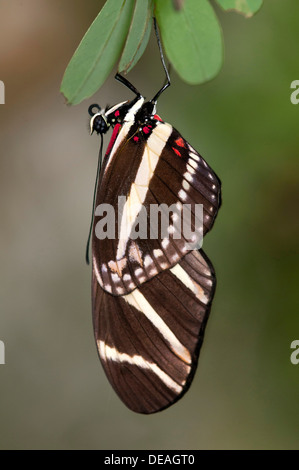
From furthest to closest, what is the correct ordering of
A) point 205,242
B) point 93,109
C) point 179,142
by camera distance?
point 205,242 → point 93,109 → point 179,142

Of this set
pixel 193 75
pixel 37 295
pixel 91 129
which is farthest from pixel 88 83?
pixel 37 295

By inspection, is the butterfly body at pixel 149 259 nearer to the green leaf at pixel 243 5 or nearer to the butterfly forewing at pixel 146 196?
the butterfly forewing at pixel 146 196

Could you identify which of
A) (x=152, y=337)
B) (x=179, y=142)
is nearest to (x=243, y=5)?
(x=179, y=142)

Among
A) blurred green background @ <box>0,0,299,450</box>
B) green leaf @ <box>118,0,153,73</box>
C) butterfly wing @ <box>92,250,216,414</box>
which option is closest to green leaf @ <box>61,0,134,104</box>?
green leaf @ <box>118,0,153,73</box>

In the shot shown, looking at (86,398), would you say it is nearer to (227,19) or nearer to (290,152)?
(290,152)

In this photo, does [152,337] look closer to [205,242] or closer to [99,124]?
[99,124]

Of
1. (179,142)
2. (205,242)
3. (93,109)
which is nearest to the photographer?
(179,142)

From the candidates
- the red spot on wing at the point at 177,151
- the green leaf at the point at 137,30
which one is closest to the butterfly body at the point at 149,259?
the red spot on wing at the point at 177,151
